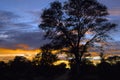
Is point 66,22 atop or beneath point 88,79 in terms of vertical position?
atop

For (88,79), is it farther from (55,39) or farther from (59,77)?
(55,39)

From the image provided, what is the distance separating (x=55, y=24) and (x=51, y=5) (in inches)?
102

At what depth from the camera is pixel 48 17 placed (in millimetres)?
43406

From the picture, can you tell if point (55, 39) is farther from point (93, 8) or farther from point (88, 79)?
point (88, 79)

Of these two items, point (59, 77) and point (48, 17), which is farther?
point (48, 17)

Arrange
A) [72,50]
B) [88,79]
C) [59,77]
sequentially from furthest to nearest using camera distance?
[72,50], [59,77], [88,79]

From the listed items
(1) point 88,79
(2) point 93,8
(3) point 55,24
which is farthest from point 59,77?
(2) point 93,8

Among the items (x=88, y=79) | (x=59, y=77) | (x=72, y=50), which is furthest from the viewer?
(x=72, y=50)

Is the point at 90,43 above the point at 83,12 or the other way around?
the other way around

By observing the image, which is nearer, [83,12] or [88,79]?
[88,79]

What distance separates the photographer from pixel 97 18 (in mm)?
42812

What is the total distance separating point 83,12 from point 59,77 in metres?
9.07

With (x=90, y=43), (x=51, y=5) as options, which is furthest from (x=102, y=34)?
(x=51, y=5)

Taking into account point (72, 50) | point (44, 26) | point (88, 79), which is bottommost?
point (88, 79)
